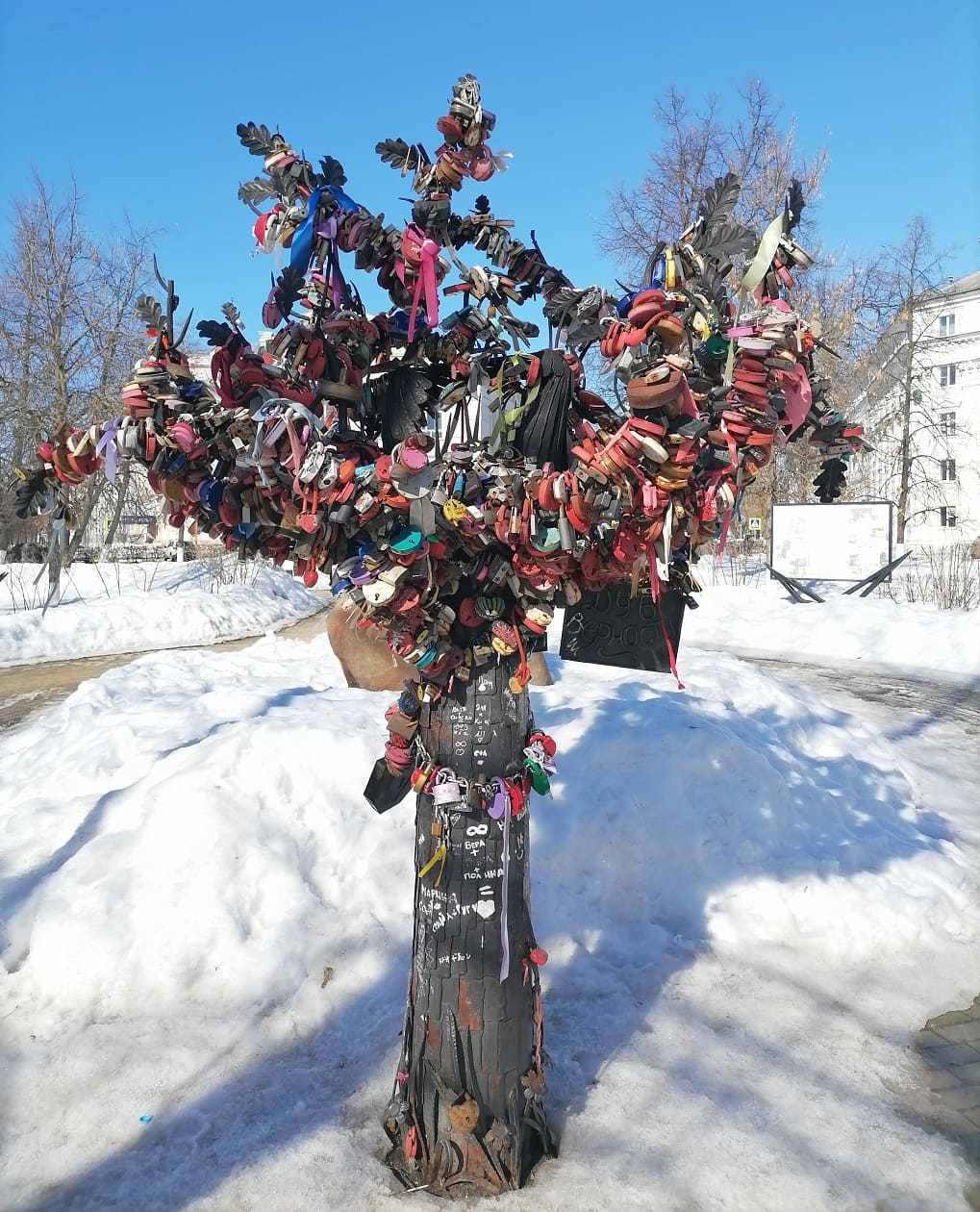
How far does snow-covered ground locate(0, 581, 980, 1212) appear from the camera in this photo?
2.47 metres

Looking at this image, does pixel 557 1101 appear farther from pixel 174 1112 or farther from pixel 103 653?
pixel 103 653

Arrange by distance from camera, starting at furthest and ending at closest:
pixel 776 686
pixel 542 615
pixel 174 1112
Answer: pixel 776 686
pixel 174 1112
pixel 542 615

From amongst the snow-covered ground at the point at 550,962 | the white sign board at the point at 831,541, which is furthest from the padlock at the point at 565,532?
the white sign board at the point at 831,541

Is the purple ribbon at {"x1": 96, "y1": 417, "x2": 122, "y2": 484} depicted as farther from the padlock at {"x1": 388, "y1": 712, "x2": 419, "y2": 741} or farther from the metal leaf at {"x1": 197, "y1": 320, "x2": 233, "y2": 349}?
the padlock at {"x1": 388, "y1": 712, "x2": 419, "y2": 741}

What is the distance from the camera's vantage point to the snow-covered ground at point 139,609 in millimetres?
13531

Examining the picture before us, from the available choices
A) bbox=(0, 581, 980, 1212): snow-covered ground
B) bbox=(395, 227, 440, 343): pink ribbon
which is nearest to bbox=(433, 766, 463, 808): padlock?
bbox=(0, 581, 980, 1212): snow-covered ground

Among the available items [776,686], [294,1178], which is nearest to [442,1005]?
[294,1178]

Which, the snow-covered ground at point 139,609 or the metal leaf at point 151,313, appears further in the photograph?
the snow-covered ground at point 139,609

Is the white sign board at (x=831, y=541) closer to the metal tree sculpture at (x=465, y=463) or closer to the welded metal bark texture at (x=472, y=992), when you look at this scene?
the metal tree sculpture at (x=465, y=463)

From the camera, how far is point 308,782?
14.1 feet

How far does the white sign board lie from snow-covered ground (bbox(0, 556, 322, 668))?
35.3ft

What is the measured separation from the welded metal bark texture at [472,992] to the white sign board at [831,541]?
1542 cm

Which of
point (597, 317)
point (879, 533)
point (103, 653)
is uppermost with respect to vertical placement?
point (597, 317)

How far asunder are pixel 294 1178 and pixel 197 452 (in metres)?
2.12
